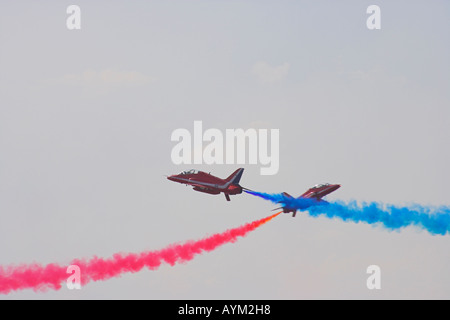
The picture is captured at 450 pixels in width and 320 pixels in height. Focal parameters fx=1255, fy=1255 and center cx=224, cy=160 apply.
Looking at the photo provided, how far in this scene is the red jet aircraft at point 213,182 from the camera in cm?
14900

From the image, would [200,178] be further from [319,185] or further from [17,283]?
[17,283]

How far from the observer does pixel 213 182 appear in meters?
150

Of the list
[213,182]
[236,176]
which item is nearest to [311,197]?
[236,176]

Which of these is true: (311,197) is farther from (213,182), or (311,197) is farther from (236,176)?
(213,182)

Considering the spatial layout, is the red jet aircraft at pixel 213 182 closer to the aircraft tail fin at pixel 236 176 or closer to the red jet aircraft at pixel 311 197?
the aircraft tail fin at pixel 236 176

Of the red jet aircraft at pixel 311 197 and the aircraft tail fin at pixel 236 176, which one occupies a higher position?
the aircraft tail fin at pixel 236 176

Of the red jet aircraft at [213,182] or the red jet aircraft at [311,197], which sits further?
the red jet aircraft at [311,197]

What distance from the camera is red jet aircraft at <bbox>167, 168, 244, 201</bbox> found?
149 meters

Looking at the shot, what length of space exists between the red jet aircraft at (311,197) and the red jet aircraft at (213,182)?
21.6 ft

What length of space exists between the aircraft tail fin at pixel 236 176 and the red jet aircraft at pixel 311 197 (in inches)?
250

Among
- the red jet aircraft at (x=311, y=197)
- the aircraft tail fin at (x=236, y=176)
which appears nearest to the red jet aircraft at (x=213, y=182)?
the aircraft tail fin at (x=236, y=176)

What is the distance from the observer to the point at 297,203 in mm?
151500

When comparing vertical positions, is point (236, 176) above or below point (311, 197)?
above

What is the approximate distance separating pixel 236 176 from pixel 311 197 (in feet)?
32.9
